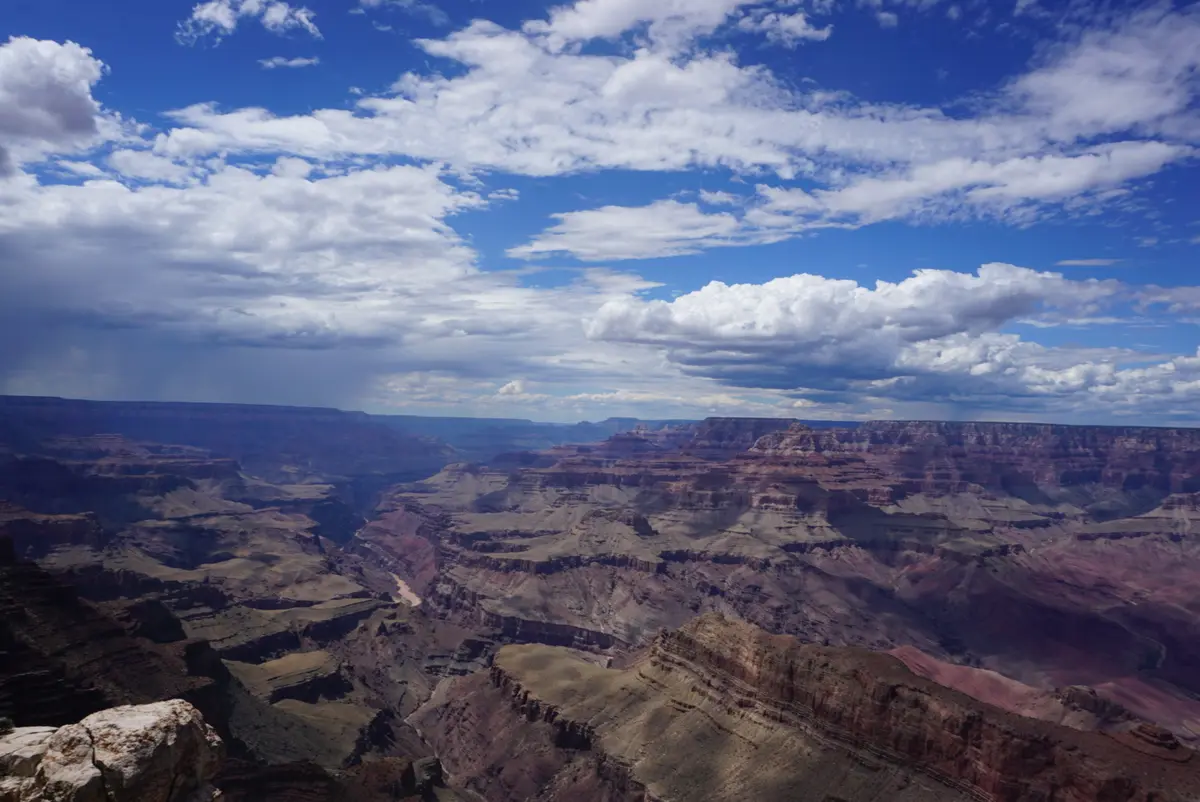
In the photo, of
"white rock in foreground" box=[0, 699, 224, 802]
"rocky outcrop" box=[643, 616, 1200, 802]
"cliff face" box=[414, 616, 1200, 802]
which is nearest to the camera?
"white rock in foreground" box=[0, 699, 224, 802]

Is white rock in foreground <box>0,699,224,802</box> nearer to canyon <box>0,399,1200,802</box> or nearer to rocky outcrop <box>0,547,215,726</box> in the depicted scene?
rocky outcrop <box>0,547,215,726</box>

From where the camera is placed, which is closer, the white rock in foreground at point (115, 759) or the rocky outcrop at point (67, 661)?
the white rock in foreground at point (115, 759)

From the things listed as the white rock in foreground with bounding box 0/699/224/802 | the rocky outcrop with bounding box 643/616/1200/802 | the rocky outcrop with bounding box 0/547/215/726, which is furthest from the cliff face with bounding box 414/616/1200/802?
the white rock in foreground with bounding box 0/699/224/802

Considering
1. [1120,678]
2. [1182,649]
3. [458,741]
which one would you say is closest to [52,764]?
[458,741]

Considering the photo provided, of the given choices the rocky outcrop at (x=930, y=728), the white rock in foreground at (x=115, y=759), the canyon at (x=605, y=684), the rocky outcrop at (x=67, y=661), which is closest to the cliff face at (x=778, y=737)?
the rocky outcrop at (x=930, y=728)

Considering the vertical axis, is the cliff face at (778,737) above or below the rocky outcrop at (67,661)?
below

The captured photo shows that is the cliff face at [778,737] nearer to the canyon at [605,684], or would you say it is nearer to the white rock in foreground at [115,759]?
the canyon at [605,684]
